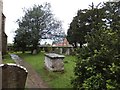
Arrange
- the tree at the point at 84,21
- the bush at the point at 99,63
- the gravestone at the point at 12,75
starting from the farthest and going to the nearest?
1. the tree at the point at 84,21
2. the gravestone at the point at 12,75
3. the bush at the point at 99,63

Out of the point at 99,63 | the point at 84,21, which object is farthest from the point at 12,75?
the point at 84,21

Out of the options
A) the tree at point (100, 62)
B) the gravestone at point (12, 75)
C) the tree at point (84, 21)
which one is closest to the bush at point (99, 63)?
the tree at point (100, 62)

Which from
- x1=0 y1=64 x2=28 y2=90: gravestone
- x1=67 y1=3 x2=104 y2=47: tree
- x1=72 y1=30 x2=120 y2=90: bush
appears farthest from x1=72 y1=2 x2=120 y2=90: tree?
x1=67 y1=3 x2=104 y2=47: tree

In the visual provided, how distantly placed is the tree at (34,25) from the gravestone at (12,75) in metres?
30.9

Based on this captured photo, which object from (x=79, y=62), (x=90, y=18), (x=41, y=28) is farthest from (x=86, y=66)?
(x=41, y=28)

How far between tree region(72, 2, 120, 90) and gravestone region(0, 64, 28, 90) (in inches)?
97.5

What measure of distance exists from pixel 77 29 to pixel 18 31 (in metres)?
8.98

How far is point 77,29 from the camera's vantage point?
42312 millimetres

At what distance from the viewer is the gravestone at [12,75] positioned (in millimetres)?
10109

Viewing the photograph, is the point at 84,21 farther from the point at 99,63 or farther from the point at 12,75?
the point at 12,75

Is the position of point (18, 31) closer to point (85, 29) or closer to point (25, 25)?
point (25, 25)

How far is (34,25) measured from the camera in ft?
140

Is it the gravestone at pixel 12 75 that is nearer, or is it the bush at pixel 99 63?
the bush at pixel 99 63

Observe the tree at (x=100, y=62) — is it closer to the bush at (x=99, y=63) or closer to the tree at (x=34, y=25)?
the bush at (x=99, y=63)
